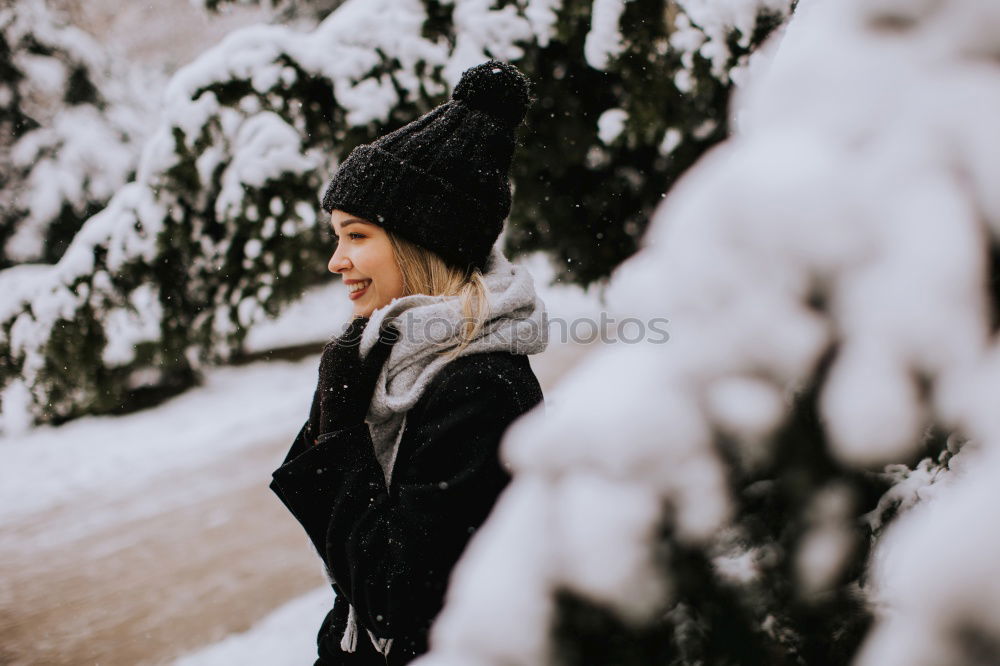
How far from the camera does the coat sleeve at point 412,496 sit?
132 centimetres

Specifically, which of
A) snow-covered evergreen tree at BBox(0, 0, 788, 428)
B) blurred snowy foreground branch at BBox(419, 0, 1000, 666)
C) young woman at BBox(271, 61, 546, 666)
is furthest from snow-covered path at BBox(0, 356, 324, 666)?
blurred snowy foreground branch at BBox(419, 0, 1000, 666)

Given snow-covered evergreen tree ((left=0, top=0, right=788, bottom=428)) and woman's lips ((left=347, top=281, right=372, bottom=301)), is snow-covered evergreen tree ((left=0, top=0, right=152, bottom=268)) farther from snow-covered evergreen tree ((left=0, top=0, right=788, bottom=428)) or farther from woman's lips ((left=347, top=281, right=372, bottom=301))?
woman's lips ((left=347, top=281, right=372, bottom=301))

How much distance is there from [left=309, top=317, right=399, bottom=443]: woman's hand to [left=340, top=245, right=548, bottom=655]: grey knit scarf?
22 millimetres

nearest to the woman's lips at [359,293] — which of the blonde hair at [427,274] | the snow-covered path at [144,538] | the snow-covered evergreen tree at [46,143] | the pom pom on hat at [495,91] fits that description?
the blonde hair at [427,274]

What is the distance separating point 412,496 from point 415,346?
14.9 inches

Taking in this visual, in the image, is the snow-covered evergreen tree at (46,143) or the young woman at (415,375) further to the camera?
the snow-covered evergreen tree at (46,143)

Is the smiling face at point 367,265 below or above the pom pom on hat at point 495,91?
below

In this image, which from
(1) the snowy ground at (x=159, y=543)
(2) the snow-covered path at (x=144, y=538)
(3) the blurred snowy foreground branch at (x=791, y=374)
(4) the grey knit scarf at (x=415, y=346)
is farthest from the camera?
(2) the snow-covered path at (x=144, y=538)

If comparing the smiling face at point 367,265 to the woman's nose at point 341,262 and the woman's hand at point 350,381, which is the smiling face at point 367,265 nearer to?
the woman's nose at point 341,262

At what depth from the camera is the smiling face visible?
1763 mm

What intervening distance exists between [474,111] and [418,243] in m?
0.38

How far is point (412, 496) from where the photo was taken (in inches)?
53.6

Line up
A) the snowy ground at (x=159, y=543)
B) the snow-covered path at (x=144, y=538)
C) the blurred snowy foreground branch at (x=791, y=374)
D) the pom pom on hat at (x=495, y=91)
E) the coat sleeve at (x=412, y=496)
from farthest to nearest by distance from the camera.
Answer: the snow-covered path at (x=144, y=538) < the snowy ground at (x=159, y=543) < the pom pom on hat at (x=495, y=91) < the coat sleeve at (x=412, y=496) < the blurred snowy foreground branch at (x=791, y=374)

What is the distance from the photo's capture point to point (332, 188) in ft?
6.16
